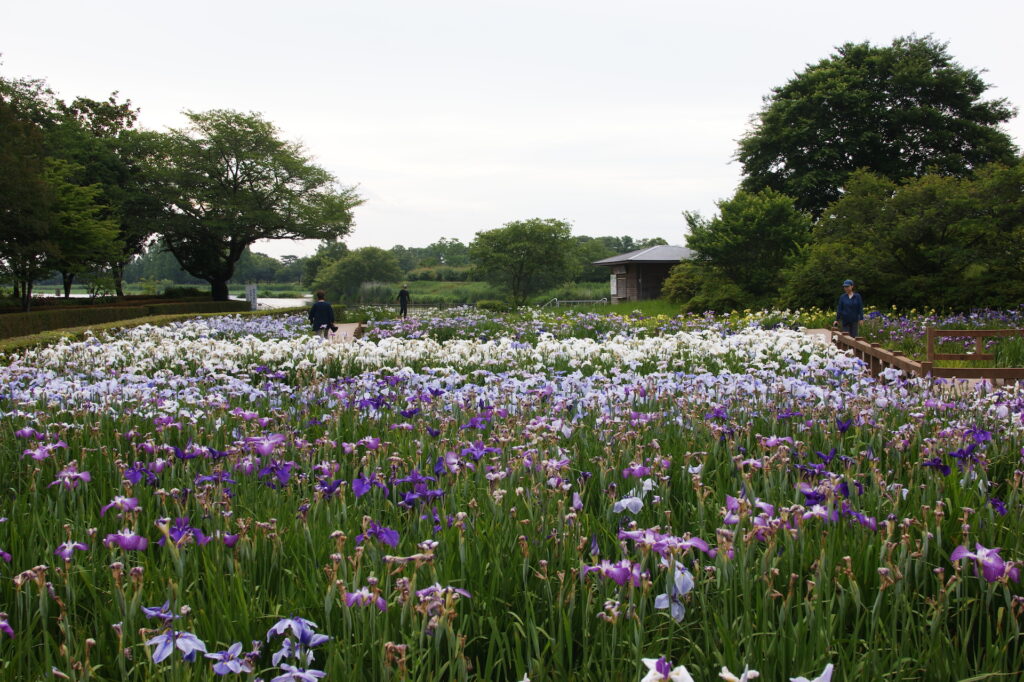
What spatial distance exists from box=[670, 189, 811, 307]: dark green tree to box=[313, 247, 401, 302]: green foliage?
56.9 metres

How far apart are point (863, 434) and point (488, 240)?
48542 millimetres

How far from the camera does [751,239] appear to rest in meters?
29.5

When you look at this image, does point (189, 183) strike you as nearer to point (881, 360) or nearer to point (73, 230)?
point (73, 230)

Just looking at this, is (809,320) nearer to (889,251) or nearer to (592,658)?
(889,251)

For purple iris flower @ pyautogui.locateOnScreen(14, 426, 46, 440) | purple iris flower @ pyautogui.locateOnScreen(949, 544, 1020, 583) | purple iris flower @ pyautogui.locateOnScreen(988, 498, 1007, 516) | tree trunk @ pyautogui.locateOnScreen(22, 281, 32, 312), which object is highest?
tree trunk @ pyautogui.locateOnScreen(22, 281, 32, 312)

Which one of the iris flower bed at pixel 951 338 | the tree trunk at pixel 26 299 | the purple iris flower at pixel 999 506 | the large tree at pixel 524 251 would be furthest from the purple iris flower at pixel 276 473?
the large tree at pixel 524 251

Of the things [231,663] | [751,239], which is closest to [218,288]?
[751,239]

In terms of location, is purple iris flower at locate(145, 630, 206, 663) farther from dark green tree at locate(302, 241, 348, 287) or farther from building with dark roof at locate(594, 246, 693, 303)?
dark green tree at locate(302, 241, 348, 287)

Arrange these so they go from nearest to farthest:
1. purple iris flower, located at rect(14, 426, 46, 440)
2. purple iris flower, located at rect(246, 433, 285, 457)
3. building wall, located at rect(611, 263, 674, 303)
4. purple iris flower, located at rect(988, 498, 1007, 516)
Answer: purple iris flower, located at rect(988, 498, 1007, 516)
purple iris flower, located at rect(246, 433, 285, 457)
purple iris flower, located at rect(14, 426, 46, 440)
building wall, located at rect(611, 263, 674, 303)

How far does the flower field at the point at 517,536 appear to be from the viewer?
1956 millimetres

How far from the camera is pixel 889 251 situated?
22391 millimetres

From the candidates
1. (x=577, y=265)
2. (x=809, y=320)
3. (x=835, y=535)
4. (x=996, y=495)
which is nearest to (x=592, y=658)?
(x=835, y=535)

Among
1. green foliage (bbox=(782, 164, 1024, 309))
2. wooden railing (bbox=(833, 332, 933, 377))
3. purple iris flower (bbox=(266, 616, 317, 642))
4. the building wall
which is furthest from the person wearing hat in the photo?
the building wall

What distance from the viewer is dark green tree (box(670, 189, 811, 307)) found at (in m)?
28.8
